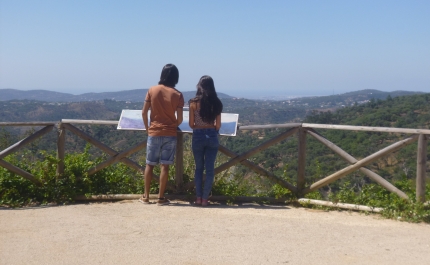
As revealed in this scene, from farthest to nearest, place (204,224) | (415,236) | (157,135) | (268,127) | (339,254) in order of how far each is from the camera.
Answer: (268,127) → (157,135) → (204,224) → (415,236) → (339,254)

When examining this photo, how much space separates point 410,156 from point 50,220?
5.44 meters

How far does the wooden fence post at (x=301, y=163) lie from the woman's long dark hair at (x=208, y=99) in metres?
1.45

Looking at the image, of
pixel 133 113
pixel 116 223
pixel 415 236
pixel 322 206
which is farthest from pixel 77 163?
pixel 415 236

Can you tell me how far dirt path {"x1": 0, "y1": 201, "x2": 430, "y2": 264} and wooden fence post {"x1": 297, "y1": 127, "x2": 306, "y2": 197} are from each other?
585 mm

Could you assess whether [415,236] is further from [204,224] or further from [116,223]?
[116,223]

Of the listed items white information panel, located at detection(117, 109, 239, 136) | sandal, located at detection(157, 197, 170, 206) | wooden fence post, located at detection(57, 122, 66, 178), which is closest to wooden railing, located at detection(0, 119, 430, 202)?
wooden fence post, located at detection(57, 122, 66, 178)

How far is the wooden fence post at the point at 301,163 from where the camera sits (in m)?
7.38

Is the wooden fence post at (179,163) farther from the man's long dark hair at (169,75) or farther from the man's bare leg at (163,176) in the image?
the man's long dark hair at (169,75)

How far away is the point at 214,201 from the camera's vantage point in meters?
7.46

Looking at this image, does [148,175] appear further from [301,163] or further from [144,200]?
[301,163]

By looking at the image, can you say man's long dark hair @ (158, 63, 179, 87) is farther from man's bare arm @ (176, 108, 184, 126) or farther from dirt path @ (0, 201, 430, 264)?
dirt path @ (0, 201, 430, 264)

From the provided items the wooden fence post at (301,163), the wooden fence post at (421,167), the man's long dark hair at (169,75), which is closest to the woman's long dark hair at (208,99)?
the man's long dark hair at (169,75)

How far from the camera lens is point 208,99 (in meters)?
6.68

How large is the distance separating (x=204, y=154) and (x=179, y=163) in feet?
2.14
